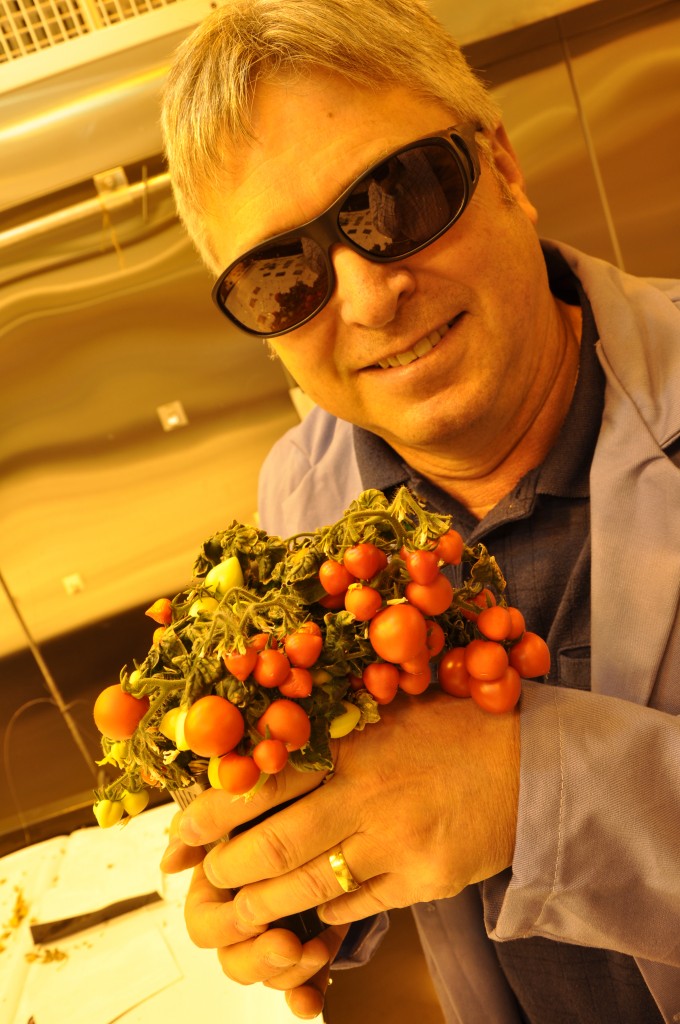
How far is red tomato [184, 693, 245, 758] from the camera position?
1.60 feet

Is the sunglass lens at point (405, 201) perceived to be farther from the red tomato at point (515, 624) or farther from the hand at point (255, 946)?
the hand at point (255, 946)

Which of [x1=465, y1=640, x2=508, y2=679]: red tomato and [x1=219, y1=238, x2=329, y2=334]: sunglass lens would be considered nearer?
[x1=465, y1=640, x2=508, y2=679]: red tomato

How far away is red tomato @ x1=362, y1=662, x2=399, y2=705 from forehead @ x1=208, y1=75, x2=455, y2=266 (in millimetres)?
506

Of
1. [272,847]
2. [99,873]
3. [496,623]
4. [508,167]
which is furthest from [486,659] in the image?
[99,873]

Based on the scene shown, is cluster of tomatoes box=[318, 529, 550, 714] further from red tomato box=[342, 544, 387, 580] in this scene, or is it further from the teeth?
the teeth

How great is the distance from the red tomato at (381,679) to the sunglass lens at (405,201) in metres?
0.46

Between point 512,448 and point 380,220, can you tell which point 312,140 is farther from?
point 512,448

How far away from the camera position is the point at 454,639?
0.62m

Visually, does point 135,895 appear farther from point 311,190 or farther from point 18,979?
point 311,190

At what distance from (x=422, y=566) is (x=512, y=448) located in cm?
51

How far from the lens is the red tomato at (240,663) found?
1.63ft

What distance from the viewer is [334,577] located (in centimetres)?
54

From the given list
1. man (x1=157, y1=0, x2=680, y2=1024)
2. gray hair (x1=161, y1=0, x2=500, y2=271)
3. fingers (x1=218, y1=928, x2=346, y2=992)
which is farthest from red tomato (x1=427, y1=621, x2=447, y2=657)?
gray hair (x1=161, y1=0, x2=500, y2=271)

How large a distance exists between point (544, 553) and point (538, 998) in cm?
62
